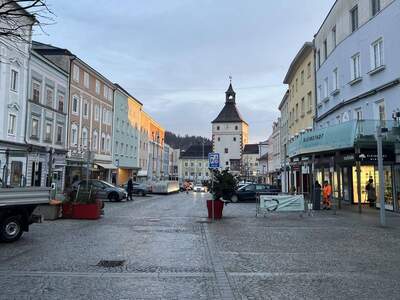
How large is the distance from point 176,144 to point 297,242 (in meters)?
157

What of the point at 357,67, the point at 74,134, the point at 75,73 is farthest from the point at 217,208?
the point at 75,73

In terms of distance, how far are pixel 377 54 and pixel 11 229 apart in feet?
63.8

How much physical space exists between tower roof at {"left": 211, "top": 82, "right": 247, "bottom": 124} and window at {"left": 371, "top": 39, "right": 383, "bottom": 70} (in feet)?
310

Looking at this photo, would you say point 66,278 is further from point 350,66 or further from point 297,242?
point 350,66

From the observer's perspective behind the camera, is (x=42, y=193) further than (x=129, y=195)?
No

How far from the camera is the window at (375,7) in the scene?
78.2ft

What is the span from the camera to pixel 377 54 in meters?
23.9

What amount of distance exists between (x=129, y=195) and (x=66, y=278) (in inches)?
1162

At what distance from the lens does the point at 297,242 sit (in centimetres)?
1277

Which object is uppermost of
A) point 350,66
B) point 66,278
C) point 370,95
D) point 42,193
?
point 350,66

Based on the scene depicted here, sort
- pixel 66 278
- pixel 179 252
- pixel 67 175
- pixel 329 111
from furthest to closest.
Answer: pixel 67 175 < pixel 329 111 < pixel 179 252 < pixel 66 278

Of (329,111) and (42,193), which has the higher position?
(329,111)

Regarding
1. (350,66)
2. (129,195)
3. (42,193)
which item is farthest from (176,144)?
(42,193)

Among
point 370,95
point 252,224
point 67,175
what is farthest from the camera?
point 67,175
